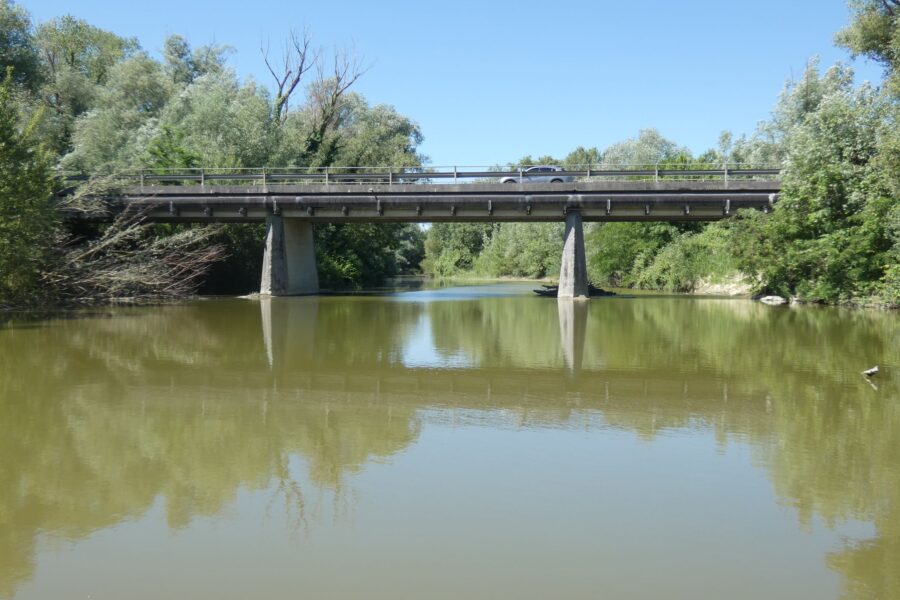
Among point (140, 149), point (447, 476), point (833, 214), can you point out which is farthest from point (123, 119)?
point (447, 476)

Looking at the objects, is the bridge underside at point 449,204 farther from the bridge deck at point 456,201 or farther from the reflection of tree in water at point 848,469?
the reflection of tree in water at point 848,469

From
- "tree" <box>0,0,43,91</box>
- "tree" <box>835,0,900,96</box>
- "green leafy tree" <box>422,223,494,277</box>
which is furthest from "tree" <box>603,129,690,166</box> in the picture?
"tree" <box>0,0,43,91</box>

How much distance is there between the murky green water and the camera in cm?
469

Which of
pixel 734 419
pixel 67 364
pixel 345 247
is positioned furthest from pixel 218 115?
pixel 734 419

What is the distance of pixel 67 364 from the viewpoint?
1330 centimetres

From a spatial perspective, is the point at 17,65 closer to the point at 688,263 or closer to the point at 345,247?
the point at 345,247

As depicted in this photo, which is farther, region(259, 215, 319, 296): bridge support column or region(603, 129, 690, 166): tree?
region(603, 129, 690, 166): tree

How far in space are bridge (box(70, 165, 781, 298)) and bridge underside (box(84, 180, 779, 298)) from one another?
0.05 m

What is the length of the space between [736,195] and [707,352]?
20.9 m

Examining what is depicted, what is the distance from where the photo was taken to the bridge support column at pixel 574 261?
3519 centimetres

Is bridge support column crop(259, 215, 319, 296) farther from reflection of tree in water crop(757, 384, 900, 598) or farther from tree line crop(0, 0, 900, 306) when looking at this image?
reflection of tree in water crop(757, 384, 900, 598)

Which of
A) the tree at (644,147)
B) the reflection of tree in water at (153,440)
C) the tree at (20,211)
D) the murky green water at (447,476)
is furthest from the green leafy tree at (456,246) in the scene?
the reflection of tree in water at (153,440)

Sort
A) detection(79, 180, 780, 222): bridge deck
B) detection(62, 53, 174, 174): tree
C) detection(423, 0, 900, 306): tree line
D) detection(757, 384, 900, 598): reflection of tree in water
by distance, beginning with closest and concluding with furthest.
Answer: detection(757, 384, 900, 598): reflection of tree in water
detection(423, 0, 900, 306): tree line
detection(79, 180, 780, 222): bridge deck
detection(62, 53, 174, 174): tree

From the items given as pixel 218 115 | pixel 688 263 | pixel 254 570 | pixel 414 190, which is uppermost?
pixel 218 115
